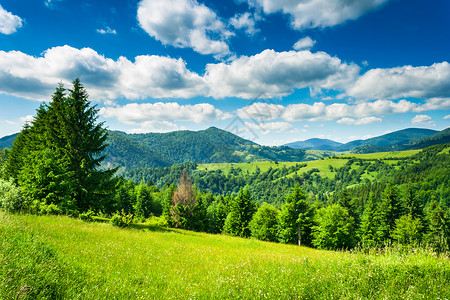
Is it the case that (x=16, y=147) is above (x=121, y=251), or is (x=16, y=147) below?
above

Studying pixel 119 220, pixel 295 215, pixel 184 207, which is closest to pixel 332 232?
pixel 295 215

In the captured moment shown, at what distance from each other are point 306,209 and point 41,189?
37.3 meters

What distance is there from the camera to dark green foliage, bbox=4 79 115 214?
17.9 metres

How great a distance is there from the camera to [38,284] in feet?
13.5

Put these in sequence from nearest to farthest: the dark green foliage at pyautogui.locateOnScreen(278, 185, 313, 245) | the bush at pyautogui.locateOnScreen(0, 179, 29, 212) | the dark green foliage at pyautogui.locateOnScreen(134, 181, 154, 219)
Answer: the bush at pyautogui.locateOnScreen(0, 179, 29, 212)
the dark green foliage at pyautogui.locateOnScreen(278, 185, 313, 245)
the dark green foliage at pyautogui.locateOnScreen(134, 181, 154, 219)

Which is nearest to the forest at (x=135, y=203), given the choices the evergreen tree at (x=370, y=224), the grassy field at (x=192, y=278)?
the evergreen tree at (x=370, y=224)

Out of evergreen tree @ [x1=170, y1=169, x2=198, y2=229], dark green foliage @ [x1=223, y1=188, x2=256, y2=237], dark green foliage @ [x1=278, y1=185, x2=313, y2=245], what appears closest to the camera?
dark green foliage @ [x1=278, y1=185, x2=313, y2=245]

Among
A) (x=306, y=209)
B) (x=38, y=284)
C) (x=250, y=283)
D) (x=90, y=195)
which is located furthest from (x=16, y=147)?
(x=306, y=209)

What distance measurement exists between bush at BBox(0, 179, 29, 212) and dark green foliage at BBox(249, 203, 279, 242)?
125 feet

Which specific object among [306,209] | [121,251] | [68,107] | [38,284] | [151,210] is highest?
[68,107]

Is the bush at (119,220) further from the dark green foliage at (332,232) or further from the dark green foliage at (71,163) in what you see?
the dark green foliage at (332,232)

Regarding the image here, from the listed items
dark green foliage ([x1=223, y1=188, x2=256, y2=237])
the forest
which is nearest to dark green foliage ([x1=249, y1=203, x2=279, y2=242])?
the forest

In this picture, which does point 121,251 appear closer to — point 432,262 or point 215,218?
point 432,262

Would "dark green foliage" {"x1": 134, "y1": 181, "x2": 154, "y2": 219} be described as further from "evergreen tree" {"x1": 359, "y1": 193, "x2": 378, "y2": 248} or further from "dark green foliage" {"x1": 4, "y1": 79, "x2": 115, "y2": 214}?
"evergreen tree" {"x1": 359, "y1": 193, "x2": 378, "y2": 248}
